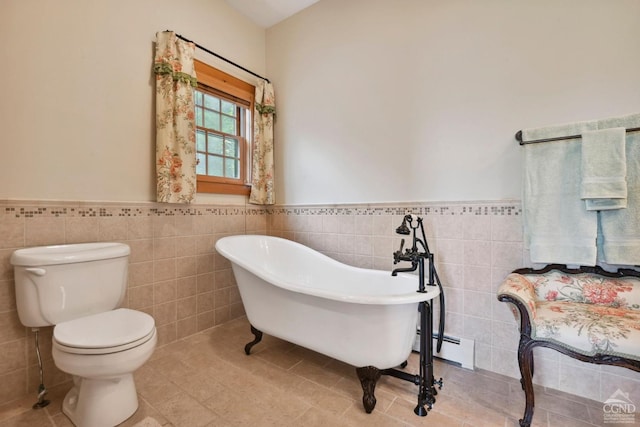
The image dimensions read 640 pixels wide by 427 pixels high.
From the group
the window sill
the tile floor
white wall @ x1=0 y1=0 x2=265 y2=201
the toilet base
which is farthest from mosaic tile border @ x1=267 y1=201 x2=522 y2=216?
the toilet base

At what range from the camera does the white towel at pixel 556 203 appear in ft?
4.92

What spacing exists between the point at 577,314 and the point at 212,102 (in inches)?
114

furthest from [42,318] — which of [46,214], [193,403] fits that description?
[193,403]

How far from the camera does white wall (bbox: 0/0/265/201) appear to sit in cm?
153

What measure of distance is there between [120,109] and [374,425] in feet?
7.88

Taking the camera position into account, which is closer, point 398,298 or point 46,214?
point 398,298

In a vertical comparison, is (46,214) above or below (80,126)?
below

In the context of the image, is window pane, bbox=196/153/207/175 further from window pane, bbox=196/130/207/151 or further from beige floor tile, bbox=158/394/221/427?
beige floor tile, bbox=158/394/221/427

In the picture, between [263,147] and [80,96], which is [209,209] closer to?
[263,147]

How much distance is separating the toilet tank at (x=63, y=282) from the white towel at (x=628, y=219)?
2650 mm

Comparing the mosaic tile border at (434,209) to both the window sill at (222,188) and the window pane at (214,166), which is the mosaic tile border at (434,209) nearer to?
the window sill at (222,188)

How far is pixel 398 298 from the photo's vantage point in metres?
1.33

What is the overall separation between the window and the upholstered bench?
2.23m

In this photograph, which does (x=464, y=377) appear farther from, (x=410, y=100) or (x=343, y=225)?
(x=410, y=100)
